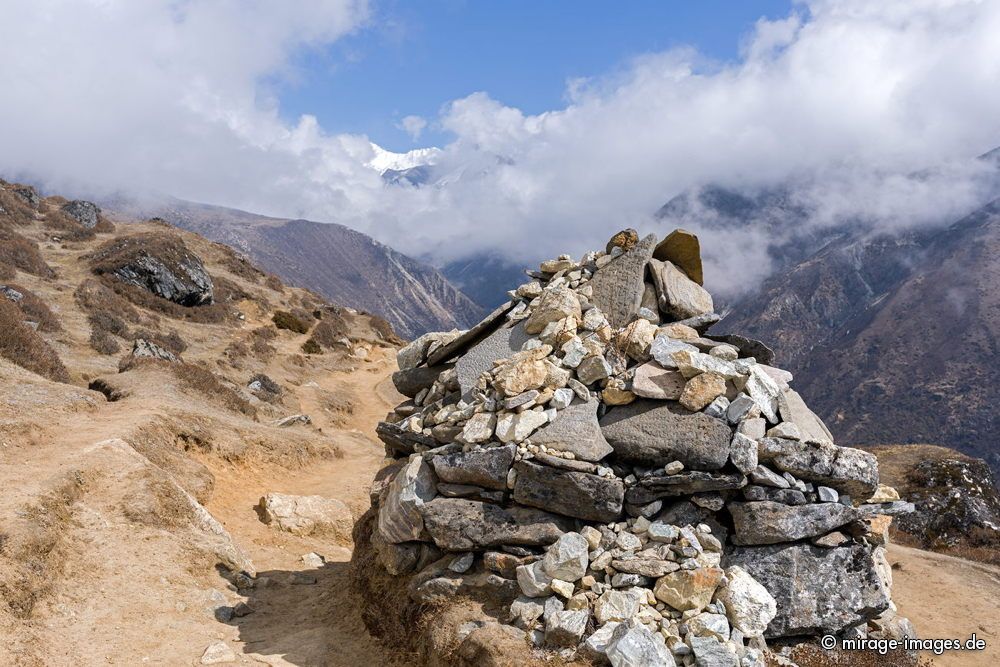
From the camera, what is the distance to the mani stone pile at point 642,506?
7.33 metres

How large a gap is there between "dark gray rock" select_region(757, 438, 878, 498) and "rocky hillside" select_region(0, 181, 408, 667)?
6411mm

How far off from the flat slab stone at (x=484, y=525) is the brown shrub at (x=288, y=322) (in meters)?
40.6

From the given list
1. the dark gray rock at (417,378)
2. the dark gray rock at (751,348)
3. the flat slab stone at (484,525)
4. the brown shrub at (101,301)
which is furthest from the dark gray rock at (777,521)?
the brown shrub at (101,301)

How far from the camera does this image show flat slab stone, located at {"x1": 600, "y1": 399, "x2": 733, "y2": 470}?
8273 millimetres

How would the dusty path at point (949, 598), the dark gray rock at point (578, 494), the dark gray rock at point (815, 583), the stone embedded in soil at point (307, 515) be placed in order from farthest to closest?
1. the stone embedded in soil at point (307, 515)
2. the dusty path at point (949, 598)
3. the dark gray rock at point (815, 583)
4. the dark gray rock at point (578, 494)

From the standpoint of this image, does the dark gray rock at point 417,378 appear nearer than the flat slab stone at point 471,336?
No

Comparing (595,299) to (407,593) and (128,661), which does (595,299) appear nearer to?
(407,593)

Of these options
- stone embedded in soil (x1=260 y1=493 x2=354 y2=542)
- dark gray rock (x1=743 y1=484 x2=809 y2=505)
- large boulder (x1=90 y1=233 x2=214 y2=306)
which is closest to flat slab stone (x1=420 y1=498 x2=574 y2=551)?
dark gray rock (x1=743 y1=484 x2=809 y2=505)

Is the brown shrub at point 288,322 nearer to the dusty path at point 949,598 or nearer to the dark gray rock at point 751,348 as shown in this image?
the dusty path at point 949,598

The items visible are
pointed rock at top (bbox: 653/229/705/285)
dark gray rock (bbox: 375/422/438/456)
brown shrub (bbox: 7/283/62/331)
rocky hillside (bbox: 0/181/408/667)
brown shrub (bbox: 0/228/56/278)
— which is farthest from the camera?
brown shrub (bbox: 0/228/56/278)

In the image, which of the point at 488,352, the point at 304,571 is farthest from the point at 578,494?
the point at 304,571

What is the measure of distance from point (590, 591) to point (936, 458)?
2680 centimetres

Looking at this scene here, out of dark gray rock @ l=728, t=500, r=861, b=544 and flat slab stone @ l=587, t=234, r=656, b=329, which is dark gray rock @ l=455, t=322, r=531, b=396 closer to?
flat slab stone @ l=587, t=234, r=656, b=329

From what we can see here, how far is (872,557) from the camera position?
8867 millimetres
